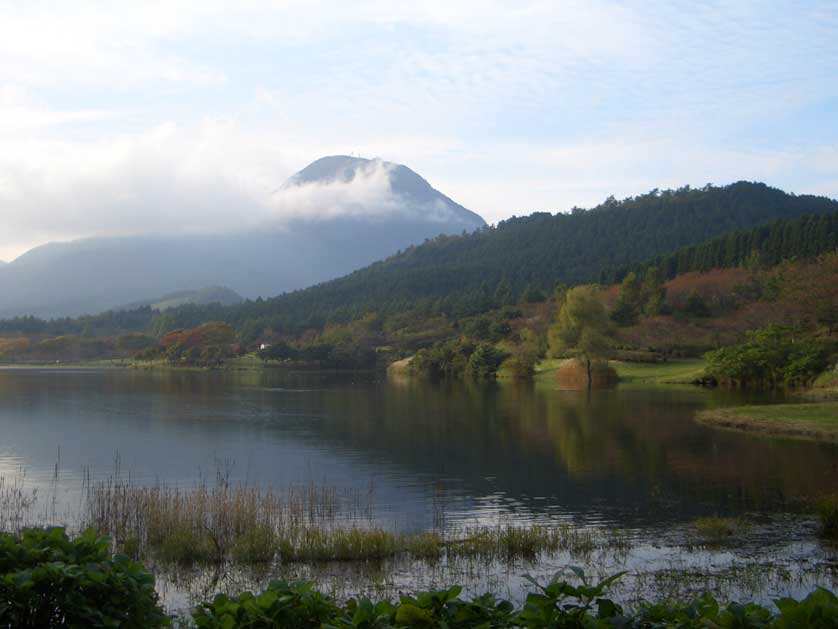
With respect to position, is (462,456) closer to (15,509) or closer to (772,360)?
(15,509)

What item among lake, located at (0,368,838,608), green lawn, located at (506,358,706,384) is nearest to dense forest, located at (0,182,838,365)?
green lawn, located at (506,358,706,384)

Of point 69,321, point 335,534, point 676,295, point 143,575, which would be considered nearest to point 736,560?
point 335,534

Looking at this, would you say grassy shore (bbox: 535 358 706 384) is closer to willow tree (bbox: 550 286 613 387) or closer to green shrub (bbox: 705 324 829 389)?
willow tree (bbox: 550 286 613 387)

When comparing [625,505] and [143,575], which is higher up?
[143,575]

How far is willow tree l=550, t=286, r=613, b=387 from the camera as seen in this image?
74750mm

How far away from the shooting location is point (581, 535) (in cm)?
1705

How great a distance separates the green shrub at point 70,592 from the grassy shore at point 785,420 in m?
29.7

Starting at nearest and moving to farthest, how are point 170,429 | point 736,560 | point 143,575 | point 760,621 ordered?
point 760,621 → point 143,575 → point 736,560 → point 170,429

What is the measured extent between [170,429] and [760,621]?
1504 inches

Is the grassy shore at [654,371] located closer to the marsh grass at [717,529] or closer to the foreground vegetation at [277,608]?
the marsh grass at [717,529]

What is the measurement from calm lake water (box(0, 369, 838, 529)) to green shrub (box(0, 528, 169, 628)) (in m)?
12.6

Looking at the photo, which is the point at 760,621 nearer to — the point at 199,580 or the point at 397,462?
the point at 199,580

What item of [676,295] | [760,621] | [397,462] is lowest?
[397,462]

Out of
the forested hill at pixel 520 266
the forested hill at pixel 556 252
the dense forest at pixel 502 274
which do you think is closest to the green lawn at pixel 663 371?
the dense forest at pixel 502 274
